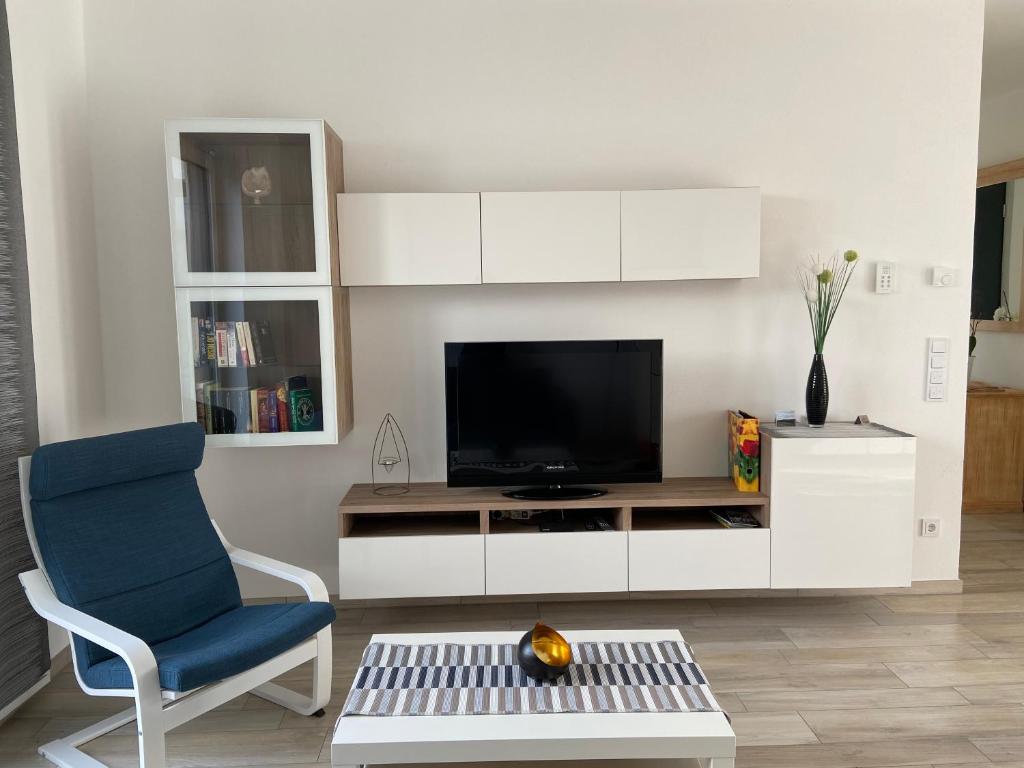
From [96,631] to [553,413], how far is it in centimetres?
177

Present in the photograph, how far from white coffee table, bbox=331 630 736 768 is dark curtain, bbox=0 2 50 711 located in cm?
137

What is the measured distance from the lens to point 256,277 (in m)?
3.07

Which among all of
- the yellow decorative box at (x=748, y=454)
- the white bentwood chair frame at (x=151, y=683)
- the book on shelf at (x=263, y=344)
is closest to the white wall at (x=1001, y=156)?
the yellow decorative box at (x=748, y=454)

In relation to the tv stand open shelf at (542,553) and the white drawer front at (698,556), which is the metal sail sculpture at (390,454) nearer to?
the tv stand open shelf at (542,553)

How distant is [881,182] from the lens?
3.48 meters

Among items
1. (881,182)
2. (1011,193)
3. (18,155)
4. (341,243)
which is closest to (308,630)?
(341,243)

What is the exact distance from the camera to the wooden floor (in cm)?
240

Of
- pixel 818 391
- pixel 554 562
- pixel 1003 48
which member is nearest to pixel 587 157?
pixel 818 391

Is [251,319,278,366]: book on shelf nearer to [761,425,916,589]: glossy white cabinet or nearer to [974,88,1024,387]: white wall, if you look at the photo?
[761,425,916,589]: glossy white cabinet

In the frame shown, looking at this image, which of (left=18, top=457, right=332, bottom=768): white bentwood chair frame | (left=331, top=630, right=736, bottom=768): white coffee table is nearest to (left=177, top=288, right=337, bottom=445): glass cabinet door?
(left=18, top=457, right=332, bottom=768): white bentwood chair frame

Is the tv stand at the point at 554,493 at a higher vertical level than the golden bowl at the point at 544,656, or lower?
higher

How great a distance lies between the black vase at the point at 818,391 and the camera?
336 centimetres

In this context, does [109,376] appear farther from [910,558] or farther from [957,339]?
[957,339]

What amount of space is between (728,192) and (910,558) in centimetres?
161
